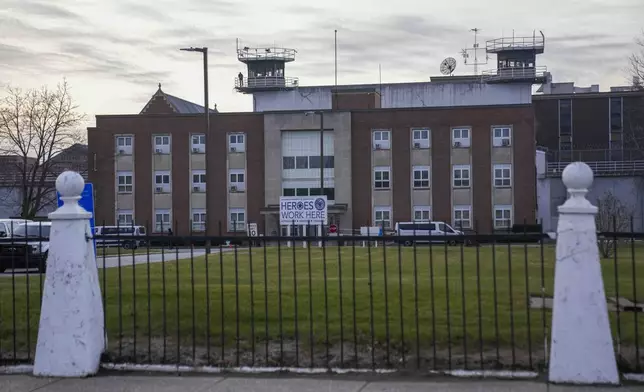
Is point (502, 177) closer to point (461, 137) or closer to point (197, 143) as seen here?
point (461, 137)

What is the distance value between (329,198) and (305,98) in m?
16.2

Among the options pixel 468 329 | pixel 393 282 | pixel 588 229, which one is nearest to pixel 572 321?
pixel 588 229

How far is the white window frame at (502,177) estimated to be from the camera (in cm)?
6253

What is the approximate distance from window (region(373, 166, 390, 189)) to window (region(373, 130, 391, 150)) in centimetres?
170

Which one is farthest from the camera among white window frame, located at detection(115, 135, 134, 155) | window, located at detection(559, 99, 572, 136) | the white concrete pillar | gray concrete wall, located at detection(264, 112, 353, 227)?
window, located at detection(559, 99, 572, 136)

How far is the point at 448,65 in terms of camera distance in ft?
272

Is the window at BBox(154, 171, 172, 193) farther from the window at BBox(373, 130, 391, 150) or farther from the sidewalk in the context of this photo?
the sidewalk

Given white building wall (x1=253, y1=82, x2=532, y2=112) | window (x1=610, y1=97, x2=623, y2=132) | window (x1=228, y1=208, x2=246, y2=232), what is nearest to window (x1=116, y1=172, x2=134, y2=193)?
window (x1=228, y1=208, x2=246, y2=232)

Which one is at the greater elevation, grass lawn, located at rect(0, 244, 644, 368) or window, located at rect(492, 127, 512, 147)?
window, located at rect(492, 127, 512, 147)

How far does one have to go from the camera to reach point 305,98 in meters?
77.7

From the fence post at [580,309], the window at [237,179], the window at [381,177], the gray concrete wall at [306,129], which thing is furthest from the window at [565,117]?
the fence post at [580,309]

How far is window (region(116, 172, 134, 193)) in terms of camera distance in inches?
2629

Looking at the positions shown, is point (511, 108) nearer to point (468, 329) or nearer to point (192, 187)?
point (192, 187)

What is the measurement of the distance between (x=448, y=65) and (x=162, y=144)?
3313 cm
